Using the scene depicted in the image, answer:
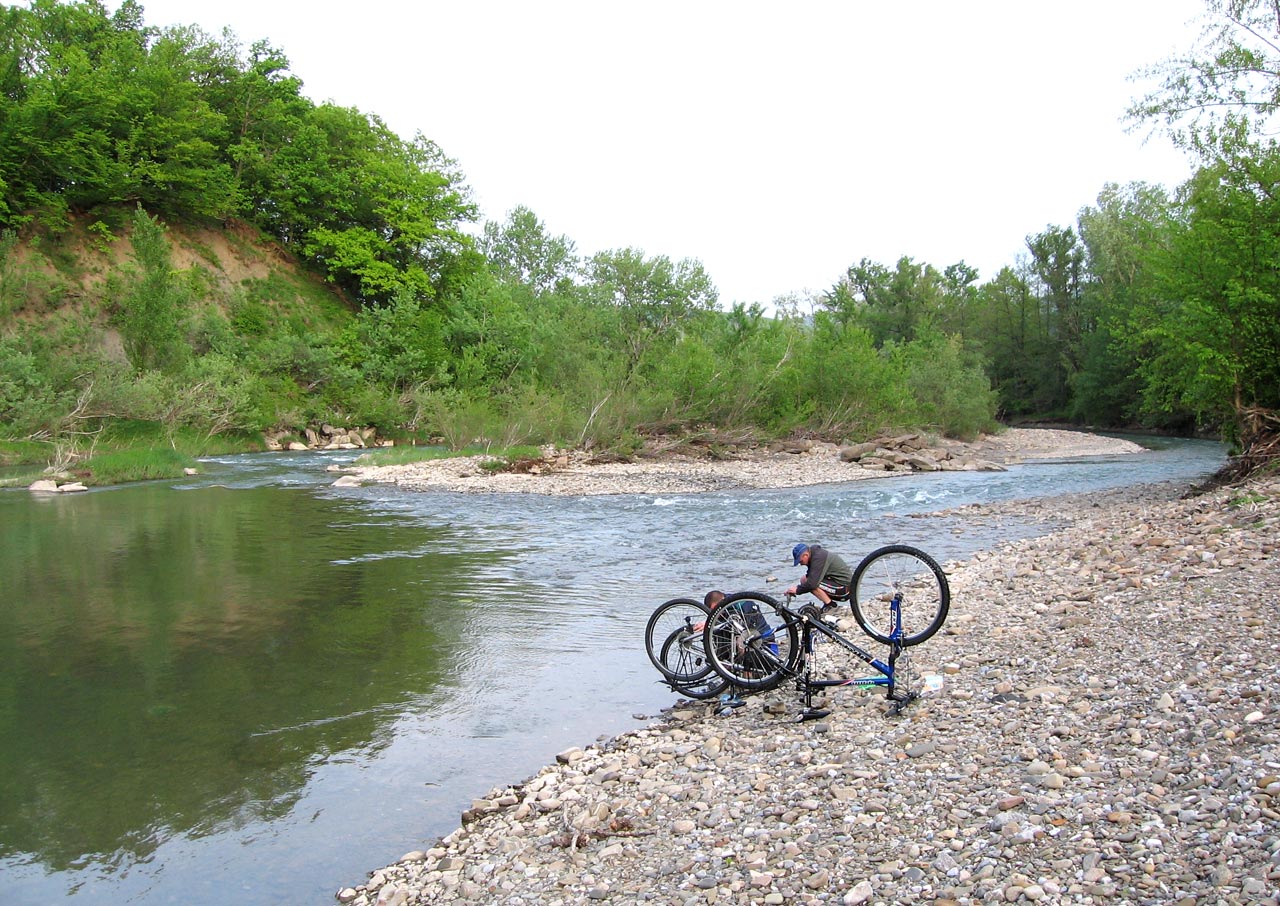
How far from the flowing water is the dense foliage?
9.33 m

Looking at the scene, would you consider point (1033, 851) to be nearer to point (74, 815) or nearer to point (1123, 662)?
point (1123, 662)

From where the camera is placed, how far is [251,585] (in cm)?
1448

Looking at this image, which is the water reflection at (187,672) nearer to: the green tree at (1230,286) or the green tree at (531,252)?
the green tree at (1230,286)

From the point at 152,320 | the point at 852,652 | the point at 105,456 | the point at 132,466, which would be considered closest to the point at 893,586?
the point at 852,652

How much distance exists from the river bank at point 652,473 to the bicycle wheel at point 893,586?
20659 mm

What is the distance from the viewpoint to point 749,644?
7.70 m

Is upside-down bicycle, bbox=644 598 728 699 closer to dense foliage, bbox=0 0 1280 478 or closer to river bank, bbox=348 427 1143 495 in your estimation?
dense foliage, bbox=0 0 1280 478

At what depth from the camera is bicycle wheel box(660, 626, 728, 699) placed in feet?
27.2

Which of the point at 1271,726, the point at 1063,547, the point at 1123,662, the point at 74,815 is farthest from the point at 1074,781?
the point at 1063,547

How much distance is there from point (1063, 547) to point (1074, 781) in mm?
9811

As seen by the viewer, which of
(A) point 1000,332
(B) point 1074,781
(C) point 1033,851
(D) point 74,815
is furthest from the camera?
(A) point 1000,332

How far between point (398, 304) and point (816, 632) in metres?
54.0

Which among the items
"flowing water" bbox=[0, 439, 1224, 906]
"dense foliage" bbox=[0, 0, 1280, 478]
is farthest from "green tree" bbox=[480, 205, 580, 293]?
"flowing water" bbox=[0, 439, 1224, 906]

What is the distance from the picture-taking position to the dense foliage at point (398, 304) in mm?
20312
